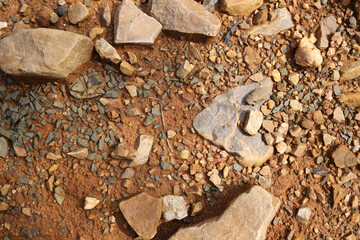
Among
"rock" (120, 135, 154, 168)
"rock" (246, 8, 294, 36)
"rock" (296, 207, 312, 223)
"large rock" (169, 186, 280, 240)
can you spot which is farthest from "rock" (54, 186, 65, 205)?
"rock" (246, 8, 294, 36)

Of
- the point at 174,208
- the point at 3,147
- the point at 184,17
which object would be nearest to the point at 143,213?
the point at 174,208

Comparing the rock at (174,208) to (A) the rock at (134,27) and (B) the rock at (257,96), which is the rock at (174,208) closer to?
(B) the rock at (257,96)

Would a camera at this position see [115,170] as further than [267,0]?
No

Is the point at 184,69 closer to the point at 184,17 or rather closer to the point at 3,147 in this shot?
the point at 184,17

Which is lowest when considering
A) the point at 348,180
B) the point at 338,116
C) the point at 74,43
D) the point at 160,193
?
the point at 160,193

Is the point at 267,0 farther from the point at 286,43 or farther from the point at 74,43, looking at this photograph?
the point at 74,43

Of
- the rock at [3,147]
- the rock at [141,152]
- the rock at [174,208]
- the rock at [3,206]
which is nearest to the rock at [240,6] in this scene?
the rock at [141,152]

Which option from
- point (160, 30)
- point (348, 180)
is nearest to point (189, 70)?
point (160, 30)

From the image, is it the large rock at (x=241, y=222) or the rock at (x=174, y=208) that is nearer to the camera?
the large rock at (x=241, y=222)
